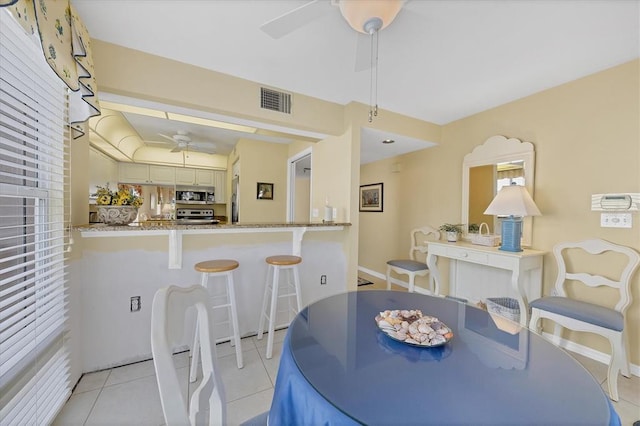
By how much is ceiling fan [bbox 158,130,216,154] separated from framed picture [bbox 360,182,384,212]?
299 centimetres

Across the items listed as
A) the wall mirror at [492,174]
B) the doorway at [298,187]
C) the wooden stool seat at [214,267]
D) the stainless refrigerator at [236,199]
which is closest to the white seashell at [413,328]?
the wooden stool seat at [214,267]

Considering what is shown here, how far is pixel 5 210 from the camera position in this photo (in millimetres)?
1105

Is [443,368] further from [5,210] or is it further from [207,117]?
[207,117]

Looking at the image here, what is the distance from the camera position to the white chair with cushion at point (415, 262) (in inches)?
124

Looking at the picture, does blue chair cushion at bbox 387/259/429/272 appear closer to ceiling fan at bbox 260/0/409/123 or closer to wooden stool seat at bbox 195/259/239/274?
wooden stool seat at bbox 195/259/239/274

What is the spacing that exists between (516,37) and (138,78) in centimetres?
268

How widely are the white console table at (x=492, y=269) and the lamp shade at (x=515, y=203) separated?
1.22ft

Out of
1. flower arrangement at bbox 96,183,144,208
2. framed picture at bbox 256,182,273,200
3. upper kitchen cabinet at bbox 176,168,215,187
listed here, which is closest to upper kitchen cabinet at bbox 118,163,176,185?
upper kitchen cabinet at bbox 176,168,215,187

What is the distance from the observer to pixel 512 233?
233cm

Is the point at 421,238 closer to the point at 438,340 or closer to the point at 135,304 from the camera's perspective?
the point at 438,340

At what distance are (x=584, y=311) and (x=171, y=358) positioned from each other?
257 centimetres

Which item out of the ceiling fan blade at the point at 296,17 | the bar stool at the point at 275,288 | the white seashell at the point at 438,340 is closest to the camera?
the white seashell at the point at 438,340

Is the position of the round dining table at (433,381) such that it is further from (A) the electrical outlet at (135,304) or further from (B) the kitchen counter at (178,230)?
(A) the electrical outlet at (135,304)

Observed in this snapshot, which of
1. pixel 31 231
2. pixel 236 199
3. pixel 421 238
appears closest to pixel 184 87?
pixel 31 231
